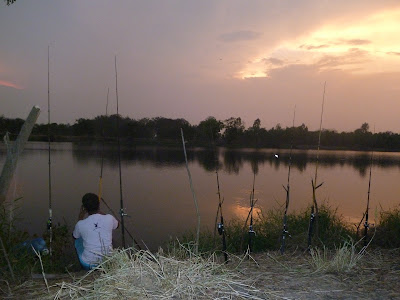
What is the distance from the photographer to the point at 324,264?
136 inches

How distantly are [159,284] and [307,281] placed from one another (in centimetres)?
127

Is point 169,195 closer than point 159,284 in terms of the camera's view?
No

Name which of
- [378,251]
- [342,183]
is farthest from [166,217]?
[342,183]

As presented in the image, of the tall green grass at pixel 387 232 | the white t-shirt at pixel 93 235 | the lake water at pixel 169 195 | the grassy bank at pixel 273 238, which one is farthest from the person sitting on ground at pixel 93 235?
the lake water at pixel 169 195

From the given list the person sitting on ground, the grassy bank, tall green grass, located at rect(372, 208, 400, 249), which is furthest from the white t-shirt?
tall green grass, located at rect(372, 208, 400, 249)

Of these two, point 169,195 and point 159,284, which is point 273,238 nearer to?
point 159,284

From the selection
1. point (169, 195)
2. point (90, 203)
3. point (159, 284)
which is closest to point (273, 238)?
point (90, 203)

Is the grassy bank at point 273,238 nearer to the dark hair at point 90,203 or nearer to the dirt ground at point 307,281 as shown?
the dark hair at point 90,203

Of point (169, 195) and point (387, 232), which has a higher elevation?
point (387, 232)

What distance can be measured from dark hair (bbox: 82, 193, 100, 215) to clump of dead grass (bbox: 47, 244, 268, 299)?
39.4 inches

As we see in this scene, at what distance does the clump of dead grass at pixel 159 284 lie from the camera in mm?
2572

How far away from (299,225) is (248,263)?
5.39m

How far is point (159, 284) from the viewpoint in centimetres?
267

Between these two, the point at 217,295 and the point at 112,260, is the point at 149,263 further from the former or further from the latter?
the point at 217,295
